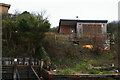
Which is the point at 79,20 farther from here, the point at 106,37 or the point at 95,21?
the point at 106,37

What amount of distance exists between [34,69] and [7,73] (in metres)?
1.95

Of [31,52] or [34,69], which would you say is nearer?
[34,69]

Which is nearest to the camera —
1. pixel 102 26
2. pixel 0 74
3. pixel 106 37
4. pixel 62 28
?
pixel 0 74

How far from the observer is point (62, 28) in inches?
1056

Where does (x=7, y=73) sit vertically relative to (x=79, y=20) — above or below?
below

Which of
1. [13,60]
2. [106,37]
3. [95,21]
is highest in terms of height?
[95,21]

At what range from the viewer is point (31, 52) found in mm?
17078

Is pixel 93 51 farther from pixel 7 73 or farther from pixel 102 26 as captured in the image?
pixel 7 73

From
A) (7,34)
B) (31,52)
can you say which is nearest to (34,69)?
(31,52)

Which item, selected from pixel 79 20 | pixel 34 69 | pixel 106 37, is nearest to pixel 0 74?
pixel 34 69

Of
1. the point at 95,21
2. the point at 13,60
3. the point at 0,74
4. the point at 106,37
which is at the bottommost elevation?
the point at 0,74

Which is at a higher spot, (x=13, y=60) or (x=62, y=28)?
(x=62, y=28)

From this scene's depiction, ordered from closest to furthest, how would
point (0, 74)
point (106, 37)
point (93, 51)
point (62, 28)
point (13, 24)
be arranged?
point (0, 74)
point (13, 24)
point (93, 51)
point (106, 37)
point (62, 28)

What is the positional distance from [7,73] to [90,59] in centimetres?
741
